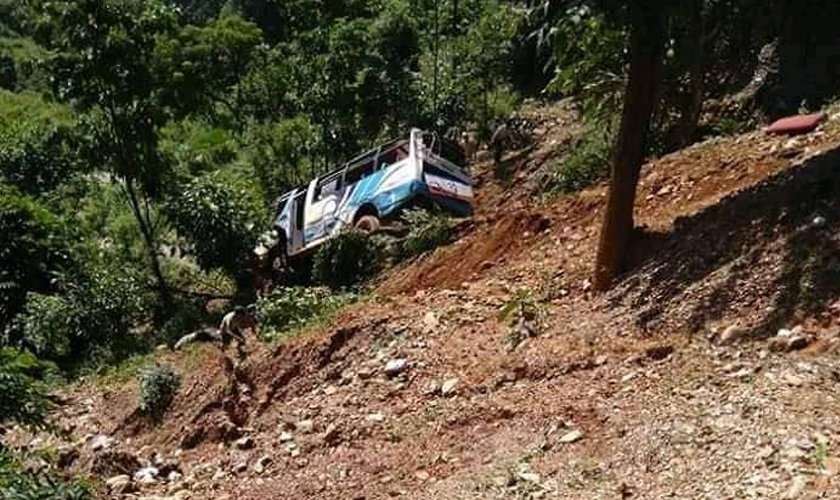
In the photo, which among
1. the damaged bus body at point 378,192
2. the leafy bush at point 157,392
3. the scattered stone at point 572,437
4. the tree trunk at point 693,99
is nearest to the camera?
the scattered stone at point 572,437

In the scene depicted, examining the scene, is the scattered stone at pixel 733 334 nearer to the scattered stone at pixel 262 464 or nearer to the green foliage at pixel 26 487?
the scattered stone at pixel 262 464

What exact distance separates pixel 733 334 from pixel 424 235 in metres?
6.00

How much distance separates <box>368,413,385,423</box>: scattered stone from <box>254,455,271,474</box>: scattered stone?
0.88 meters

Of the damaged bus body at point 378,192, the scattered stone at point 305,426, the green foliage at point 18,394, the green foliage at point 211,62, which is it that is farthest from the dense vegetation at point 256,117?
the scattered stone at point 305,426

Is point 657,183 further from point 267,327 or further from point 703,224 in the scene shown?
point 267,327

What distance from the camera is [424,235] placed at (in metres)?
11.6

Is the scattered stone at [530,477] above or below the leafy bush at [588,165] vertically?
below

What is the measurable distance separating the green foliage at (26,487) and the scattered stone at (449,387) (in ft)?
8.68

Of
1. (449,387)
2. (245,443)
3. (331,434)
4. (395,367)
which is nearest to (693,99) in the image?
(395,367)

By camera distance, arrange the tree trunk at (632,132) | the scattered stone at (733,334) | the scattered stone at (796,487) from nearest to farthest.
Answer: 1. the scattered stone at (796,487)
2. the scattered stone at (733,334)
3. the tree trunk at (632,132)

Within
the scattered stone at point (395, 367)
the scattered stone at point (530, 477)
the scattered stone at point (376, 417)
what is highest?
the scattered stone at point (395, 367)

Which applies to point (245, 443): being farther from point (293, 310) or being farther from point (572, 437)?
point (572, 437)

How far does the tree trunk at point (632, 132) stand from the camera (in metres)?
6.62

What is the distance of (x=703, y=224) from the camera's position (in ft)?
24.4
